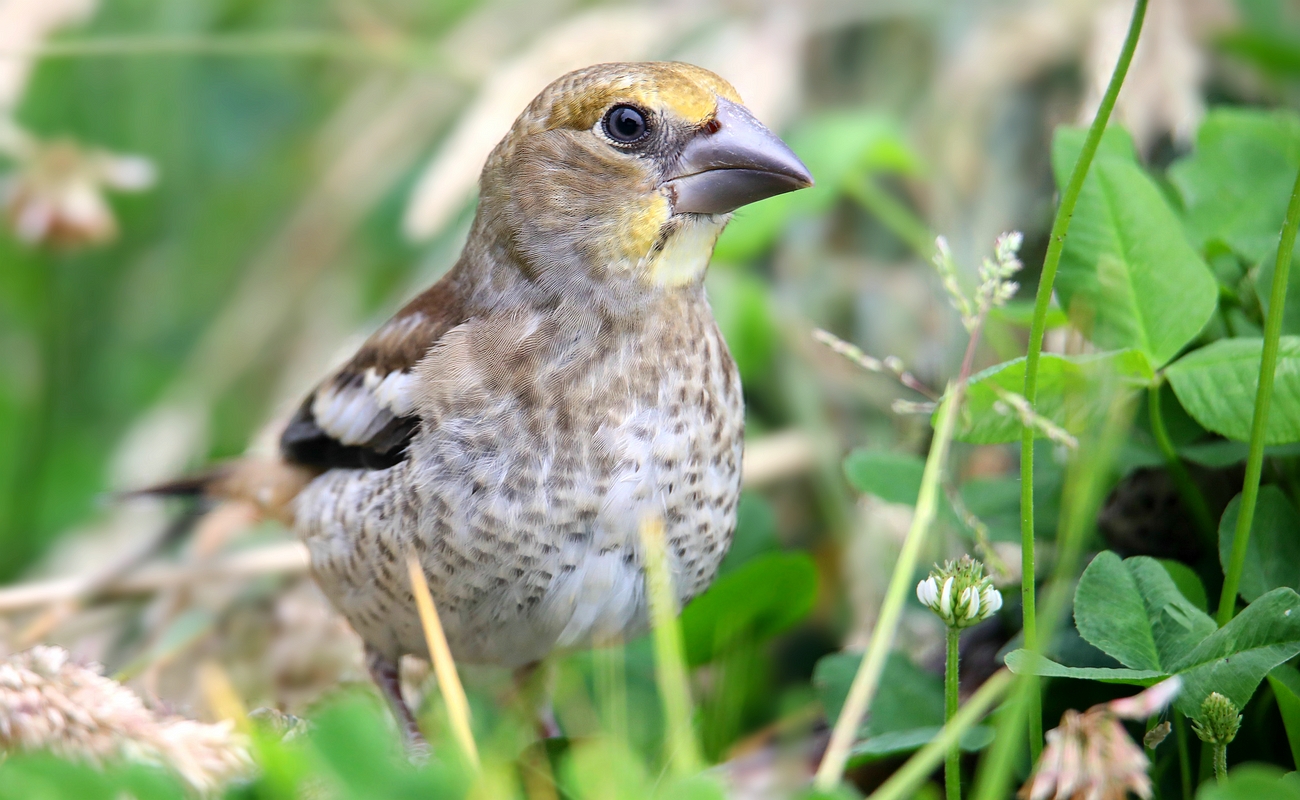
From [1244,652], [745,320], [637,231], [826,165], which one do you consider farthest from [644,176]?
[745,320]

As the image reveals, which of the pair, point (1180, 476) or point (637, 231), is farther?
point (637, 231)

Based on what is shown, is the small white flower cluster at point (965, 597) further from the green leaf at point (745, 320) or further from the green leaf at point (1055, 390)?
the green leaf at point (745, 320)

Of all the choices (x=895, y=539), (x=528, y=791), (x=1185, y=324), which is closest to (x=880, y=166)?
(x=895, y=539)

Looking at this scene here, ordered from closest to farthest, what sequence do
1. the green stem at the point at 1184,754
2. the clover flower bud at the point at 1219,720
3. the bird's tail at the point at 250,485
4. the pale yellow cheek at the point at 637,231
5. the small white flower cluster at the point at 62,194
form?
the clover flower bud at the point at 1219,720 → the green stem at the point at 1184,754 → the pale yellow cheek at the point at 637,231 → the bird's tail at the point at 250,485 → the small white flower cluster at the point at 62,194

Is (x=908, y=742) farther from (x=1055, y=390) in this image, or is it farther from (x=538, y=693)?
(x=538, y=693)

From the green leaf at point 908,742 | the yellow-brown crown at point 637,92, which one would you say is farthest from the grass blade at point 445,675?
the yellow-brown crown at point 637,92

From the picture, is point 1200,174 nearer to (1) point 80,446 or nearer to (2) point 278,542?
(2) point 278,542
